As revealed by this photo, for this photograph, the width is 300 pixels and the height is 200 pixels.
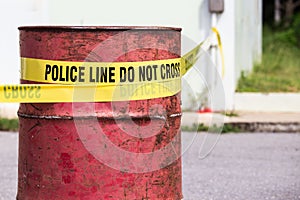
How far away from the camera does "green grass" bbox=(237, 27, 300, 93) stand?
11578 mm

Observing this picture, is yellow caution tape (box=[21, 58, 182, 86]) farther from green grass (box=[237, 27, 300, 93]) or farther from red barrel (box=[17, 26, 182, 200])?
green grass (box=[237, 27, 300, 93])

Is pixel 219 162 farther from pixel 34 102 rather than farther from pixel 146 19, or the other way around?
pixel 34 102

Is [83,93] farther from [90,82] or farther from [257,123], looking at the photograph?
[257,123]

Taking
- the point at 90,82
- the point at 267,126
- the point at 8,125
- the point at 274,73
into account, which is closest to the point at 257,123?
the point at 267,126

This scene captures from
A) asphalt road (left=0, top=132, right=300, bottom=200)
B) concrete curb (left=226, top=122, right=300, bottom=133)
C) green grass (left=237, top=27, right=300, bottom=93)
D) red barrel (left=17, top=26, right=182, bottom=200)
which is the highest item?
red barrel (left=17, top=26, right=182, bottom=200)

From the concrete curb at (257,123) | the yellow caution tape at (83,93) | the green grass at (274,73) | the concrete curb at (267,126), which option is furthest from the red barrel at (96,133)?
the green grass at (274,73)

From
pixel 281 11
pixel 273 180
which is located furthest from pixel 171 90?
pixel 281 11

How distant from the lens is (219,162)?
8.15 meters

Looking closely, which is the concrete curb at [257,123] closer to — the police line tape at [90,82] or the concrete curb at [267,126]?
the concrete curb at [267,126]

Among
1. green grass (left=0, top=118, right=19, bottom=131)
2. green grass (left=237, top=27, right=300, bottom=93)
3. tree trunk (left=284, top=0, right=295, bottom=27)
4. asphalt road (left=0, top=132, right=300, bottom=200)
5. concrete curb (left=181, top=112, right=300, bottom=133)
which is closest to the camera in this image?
asphalt road (left=0, top=132, right=300, bottom=200)

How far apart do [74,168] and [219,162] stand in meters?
4.17

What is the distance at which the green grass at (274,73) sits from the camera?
38.0 feet

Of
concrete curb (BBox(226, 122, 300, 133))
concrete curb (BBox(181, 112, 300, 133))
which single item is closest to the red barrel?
concrete curb (BBox(181, 112, 300, 133))

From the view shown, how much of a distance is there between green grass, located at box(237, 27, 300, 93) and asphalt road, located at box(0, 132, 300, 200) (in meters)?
1.81
